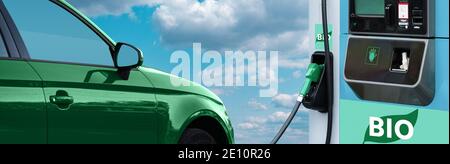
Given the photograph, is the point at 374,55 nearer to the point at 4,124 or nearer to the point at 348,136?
the point at 348,136

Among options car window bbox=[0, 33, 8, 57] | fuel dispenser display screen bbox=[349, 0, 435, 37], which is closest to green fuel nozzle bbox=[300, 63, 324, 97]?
fuel dispenser display screen bbox=[349, 0, 435, 37]

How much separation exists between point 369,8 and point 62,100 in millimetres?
1788

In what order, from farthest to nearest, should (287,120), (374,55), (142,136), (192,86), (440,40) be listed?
(192,86)
(142,136)
(287,120)
(374,55)
(440,40)

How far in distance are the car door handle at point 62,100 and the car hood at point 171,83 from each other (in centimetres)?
91

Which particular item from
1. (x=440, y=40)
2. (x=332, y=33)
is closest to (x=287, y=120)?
(x=332, y=33)

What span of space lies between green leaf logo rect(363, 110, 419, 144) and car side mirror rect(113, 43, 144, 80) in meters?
1.74

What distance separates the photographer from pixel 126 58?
5.79 m

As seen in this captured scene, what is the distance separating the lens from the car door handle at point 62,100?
5.02m

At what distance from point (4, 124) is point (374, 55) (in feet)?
6.44

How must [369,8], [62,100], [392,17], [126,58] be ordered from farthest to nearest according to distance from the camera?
1. [126,58]
2. [62,100]
3. [369,8]
4. [392,17]

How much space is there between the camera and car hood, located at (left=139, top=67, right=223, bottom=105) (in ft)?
19.6

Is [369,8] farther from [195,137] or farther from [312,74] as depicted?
[195,137]

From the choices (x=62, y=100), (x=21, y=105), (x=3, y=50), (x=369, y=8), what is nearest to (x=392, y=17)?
(x=369, y=8)
